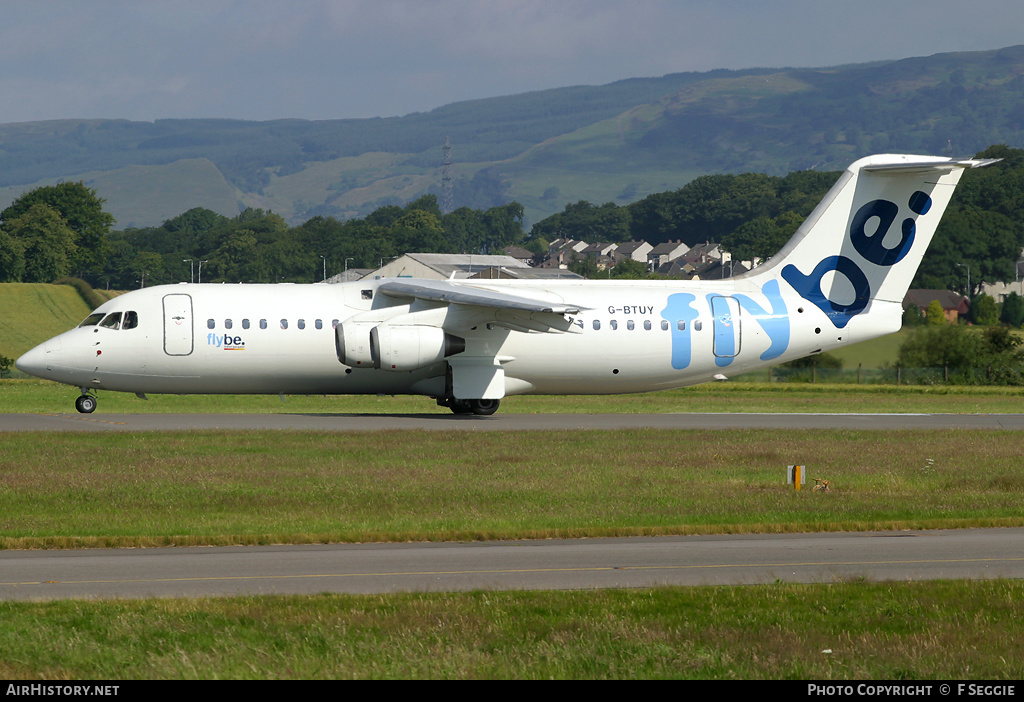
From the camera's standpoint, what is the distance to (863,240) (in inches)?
1453

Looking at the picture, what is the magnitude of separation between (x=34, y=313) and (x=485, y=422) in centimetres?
8317

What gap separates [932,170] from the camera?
3588cm

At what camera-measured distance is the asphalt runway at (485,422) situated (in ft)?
104

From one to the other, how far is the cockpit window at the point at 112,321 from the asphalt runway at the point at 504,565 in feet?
64.7

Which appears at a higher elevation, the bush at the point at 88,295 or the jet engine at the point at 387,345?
the jet engine at the point at 387,345

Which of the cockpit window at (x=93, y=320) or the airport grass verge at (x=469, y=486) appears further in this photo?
the cockpit window at (x=93, y=320)

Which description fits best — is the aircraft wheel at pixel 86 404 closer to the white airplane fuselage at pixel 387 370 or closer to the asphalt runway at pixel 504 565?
the white airplane fuselage at pixel 387 370

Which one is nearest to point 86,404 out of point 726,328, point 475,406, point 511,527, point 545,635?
point 475,406

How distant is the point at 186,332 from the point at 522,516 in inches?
728

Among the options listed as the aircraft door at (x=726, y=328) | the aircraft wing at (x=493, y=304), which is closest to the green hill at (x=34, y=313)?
the aircraft wing at (x=493, y=304)

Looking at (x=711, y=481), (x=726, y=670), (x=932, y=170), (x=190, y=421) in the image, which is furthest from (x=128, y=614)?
(x=932, y=170)

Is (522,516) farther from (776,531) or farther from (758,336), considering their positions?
(758,336)

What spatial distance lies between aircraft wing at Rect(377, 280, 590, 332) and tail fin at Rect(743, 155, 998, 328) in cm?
773

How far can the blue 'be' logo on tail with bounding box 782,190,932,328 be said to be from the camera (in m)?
36.7
